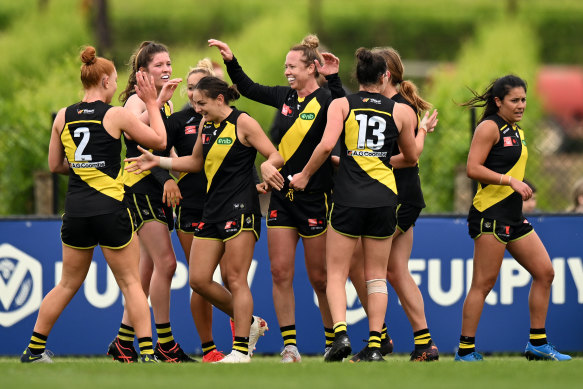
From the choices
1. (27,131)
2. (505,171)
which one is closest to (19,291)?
(27,131)

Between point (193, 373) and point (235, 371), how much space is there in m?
0.28

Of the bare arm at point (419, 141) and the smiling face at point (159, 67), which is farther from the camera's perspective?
the smiling face at point (159, 67)

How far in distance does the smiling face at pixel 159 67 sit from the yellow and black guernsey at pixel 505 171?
2534 millimetres

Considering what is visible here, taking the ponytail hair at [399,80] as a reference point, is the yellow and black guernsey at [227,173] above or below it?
below

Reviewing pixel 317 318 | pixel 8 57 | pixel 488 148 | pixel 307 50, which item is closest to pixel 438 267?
pixel 317 318

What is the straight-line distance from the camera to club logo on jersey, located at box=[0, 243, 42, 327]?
381 inches

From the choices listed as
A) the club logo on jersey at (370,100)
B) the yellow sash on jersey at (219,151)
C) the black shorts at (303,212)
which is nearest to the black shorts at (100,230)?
the yellow sash on jersey at (219,151)

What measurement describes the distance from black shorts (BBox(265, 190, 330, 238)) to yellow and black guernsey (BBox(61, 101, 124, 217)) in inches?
48.4

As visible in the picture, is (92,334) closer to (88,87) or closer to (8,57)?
(88,87)

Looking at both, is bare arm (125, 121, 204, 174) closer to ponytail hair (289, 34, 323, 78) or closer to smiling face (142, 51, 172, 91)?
smiling face (142, 51, 172, 91)

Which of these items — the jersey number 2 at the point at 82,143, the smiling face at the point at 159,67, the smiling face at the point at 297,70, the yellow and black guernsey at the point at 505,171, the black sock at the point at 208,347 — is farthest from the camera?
the black sock at the point at 208,347

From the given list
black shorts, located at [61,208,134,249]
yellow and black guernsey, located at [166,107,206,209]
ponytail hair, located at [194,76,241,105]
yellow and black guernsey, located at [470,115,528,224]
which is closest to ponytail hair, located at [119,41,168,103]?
yellow and black guernsey, located at [166,107,206,209]

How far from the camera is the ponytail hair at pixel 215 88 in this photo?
7.63 m

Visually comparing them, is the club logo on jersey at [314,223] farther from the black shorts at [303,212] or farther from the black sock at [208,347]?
the black sock at [208,347]
